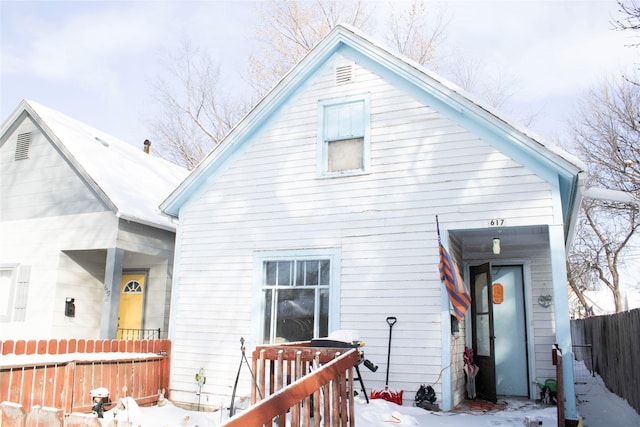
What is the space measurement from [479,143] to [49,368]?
6.63 metres

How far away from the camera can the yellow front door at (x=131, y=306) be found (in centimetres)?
1241

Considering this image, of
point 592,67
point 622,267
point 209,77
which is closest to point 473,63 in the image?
point 592,67

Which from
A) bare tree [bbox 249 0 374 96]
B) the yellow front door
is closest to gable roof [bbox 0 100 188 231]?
the yellow front door

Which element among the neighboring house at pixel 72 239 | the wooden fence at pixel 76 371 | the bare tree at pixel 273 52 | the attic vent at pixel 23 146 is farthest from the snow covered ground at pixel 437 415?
the bare tree at pixel 273 52

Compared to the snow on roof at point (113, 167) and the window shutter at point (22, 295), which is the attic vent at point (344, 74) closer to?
the snow on roof at point (113, 167)

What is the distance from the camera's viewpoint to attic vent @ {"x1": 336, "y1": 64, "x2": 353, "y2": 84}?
871 cm

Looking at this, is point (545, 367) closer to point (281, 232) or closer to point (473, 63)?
point (281, 232)

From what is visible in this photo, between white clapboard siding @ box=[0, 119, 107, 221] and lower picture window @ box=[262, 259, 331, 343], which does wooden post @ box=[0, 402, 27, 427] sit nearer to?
lower picture window @ box=[262, 259, 331, 343]

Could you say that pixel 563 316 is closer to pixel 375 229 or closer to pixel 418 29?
pixel 375 229

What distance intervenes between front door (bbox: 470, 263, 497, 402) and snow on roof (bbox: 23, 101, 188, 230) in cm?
580

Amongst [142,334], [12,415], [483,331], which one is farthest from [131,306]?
[12,415]

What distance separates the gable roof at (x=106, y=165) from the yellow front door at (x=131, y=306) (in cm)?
176

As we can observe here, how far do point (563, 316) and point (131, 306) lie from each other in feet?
31.9

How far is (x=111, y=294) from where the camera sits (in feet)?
34.8
